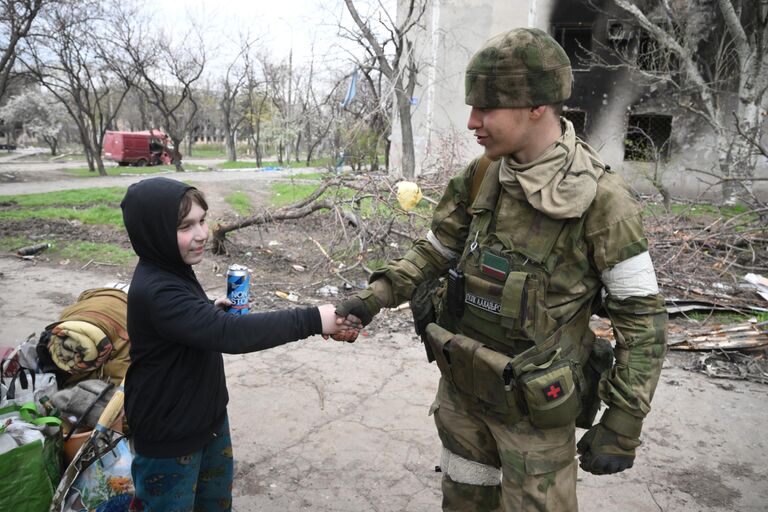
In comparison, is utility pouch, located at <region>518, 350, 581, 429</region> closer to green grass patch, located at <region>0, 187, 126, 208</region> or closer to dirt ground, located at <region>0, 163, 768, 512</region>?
dirt ground, located at <region>0, 163, 768, 512</region>

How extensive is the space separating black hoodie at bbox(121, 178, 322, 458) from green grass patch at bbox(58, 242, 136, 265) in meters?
6.05

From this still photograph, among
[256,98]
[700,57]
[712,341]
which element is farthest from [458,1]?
[256,98]

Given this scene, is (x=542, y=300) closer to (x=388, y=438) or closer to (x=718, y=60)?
(x=388, y=438)

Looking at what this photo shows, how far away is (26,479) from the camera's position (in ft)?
6.91

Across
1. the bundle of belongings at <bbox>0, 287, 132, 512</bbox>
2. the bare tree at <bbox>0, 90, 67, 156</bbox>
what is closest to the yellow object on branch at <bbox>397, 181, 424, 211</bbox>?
the bundle of belongings at <bbox>0, 287, 132, 512</bbox>

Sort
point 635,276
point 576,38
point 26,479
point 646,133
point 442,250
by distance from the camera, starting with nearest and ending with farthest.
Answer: point 635,276 < point 26,479 < point 442,250 < point 646,133 < point 576,38

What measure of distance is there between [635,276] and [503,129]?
0.65 metres

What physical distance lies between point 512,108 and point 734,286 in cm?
565

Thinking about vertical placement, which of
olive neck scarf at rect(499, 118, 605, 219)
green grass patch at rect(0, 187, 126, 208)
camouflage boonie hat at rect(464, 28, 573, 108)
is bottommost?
green grass patch at rect(0, 187, 126, 208)

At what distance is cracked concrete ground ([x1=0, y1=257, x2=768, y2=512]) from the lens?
285 centimetres

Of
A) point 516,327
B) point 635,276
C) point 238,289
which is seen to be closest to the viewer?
point 635,276

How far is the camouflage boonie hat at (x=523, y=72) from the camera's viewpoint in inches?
68.6

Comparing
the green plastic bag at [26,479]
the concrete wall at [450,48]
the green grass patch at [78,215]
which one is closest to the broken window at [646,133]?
the concrete wall at [450,48]

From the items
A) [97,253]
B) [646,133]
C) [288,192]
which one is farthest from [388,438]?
[646,133]
